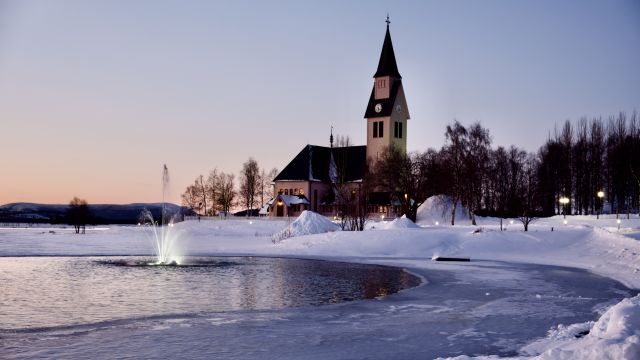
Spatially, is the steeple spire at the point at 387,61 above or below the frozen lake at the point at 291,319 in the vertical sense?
above

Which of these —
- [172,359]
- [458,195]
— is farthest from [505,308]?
[458,195]

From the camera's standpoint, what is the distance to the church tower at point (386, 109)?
328 ft

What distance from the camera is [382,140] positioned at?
100 meters

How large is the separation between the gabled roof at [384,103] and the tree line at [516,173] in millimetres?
11893

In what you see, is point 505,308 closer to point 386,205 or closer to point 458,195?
point 458,195

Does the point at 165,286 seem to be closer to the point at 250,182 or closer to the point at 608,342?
the point at 608,342

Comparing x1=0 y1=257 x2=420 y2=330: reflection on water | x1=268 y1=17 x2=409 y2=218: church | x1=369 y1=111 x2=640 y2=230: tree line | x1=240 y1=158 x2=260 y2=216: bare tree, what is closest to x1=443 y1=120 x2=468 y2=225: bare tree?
x1=369 y1=111 x2=640 y2=230: tree line

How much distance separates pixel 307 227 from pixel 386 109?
Result: 5131 cm

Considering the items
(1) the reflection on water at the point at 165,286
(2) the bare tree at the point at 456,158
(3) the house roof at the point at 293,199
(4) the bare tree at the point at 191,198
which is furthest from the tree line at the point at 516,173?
(4) the bare tree at the point at 191,198

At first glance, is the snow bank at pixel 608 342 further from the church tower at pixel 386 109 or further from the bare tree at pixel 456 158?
the church tower at pixel 386 109

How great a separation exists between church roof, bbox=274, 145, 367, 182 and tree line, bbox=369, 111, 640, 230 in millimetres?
13058

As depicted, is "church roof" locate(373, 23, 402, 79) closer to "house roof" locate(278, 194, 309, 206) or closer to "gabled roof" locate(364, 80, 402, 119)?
"gabled roof" locate(364, 80, 402, 119)

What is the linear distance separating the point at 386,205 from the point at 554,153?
26.8 m

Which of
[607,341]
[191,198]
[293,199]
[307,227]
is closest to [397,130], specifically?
[293,199]
